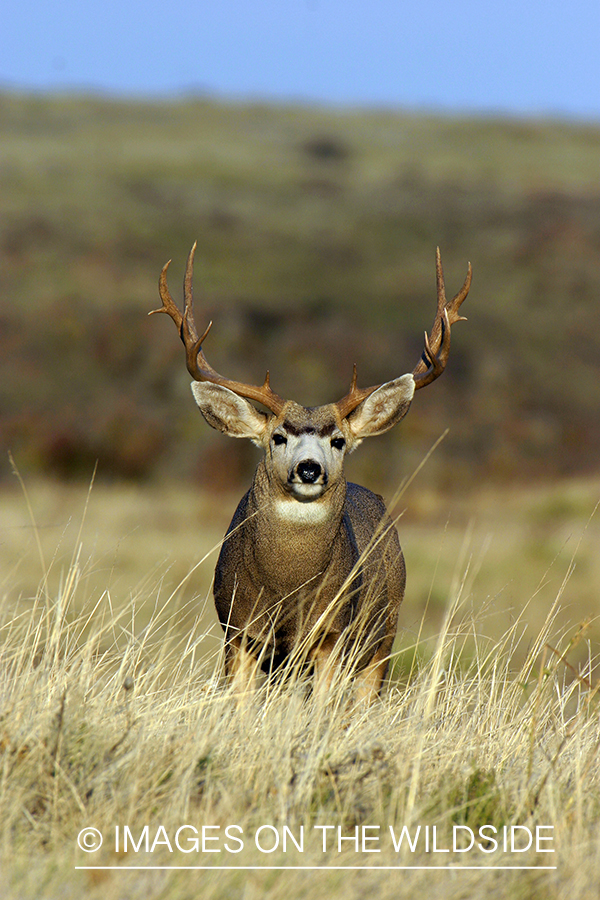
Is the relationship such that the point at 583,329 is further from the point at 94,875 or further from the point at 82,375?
the point at 94,875

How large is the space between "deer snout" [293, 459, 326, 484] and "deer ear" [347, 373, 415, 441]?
65 cm

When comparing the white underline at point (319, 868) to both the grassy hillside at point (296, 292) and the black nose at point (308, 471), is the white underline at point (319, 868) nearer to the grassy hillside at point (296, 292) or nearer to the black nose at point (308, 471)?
the black nose at point (308, 471)

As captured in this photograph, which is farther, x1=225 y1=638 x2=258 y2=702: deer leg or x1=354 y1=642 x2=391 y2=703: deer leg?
x1=354 y1=642 x2=391 y2=703: deer leg

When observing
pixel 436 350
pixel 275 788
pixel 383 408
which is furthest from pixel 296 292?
pixel 275 788

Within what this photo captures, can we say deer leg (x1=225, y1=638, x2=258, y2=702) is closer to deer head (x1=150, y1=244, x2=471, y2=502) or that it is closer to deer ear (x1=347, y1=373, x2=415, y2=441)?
deer head (x1=150, y1=244, x2=471, y2=502)

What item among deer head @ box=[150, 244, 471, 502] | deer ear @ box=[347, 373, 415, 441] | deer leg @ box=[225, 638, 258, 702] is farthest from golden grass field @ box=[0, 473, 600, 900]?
deer ear @ box=[347, 373, 415, 441]

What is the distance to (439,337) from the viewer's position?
6.64 metres

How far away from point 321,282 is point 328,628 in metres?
34.7

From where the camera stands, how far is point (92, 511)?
20.3 meters

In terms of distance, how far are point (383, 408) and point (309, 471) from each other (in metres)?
0.93

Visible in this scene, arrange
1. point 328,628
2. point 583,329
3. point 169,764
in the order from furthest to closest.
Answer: point 583,329 → point 328,628 → point 169,764

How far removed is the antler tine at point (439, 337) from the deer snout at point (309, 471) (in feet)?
3.18

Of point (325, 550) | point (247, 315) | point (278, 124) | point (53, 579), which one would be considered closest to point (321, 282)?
point (247, 315)

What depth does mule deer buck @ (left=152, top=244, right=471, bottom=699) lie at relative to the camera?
234 inches
